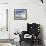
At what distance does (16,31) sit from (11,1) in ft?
5.06

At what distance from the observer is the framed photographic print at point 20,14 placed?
19.5 ft

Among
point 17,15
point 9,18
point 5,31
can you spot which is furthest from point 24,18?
point 5,31

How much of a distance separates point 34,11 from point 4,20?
1623 mm

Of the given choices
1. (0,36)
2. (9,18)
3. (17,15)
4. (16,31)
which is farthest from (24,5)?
(0,36)

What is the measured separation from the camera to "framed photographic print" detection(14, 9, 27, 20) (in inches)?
234

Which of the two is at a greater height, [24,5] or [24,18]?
[24,5]

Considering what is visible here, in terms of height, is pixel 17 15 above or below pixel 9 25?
above

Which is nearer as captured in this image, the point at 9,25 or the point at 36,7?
the point at 36,7

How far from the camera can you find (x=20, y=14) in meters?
5.96

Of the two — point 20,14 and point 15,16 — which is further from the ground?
point 20,14

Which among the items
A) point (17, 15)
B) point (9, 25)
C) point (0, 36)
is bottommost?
point (0, 36)

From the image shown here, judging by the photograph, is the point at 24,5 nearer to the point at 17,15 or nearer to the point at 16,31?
the point at 17,15

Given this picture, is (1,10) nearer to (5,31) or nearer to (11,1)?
(11,1)

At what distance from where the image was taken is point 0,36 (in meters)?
6.02
